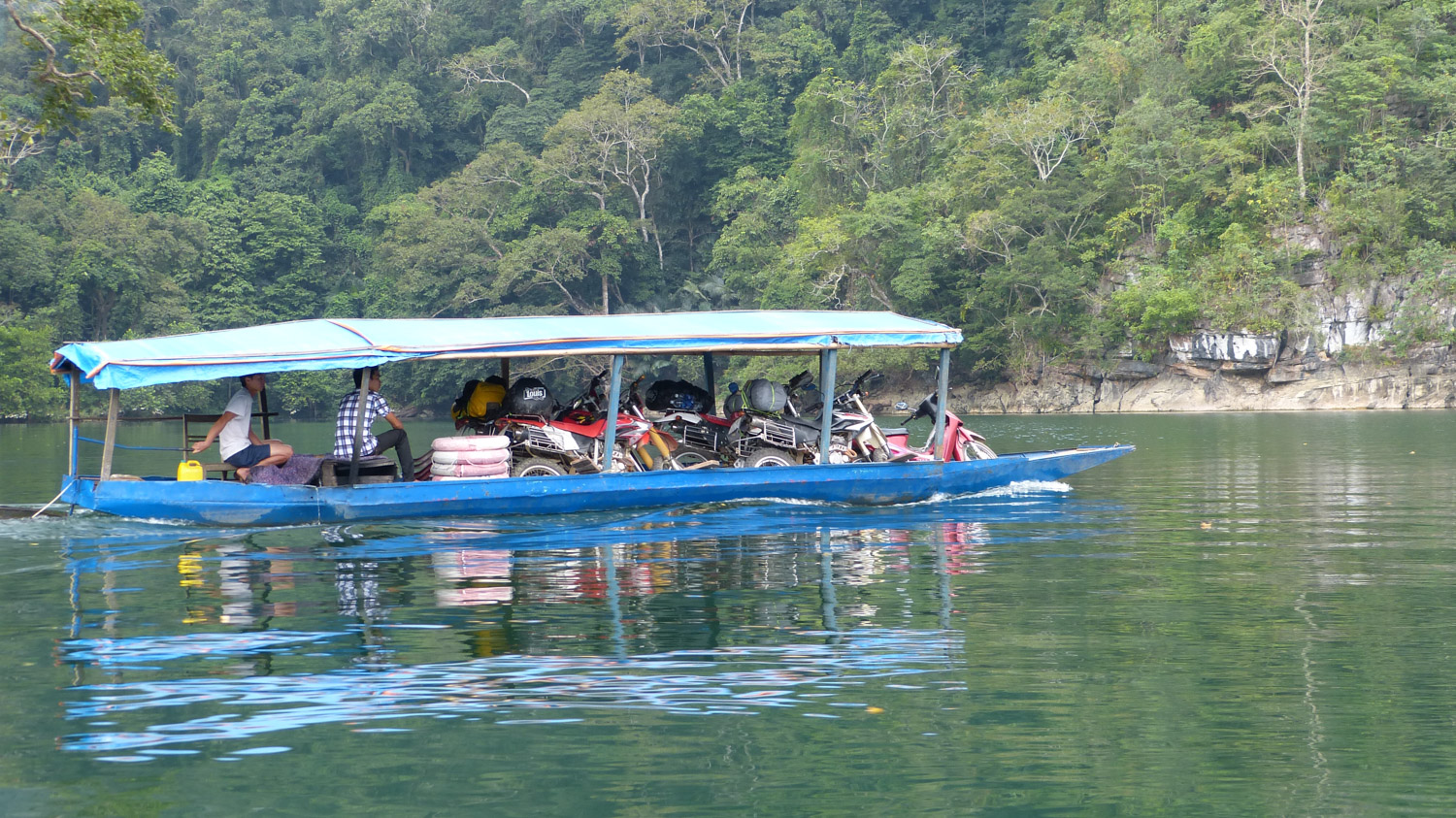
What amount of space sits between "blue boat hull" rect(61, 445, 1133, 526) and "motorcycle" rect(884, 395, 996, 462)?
0.43 metres

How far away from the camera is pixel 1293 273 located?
1748 inches

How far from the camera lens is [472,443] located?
43.3 feet

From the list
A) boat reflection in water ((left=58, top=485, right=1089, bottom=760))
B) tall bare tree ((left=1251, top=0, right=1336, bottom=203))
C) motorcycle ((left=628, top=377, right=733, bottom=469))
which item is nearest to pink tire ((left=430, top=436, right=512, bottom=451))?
boat reflection in water ((left=58, top=485, right=1089, bottom=760))

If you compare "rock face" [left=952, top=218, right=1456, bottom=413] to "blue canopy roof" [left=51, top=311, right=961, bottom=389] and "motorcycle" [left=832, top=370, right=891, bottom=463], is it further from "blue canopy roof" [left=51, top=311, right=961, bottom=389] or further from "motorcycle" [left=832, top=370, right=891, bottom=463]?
"blue canopy roof" [left=51, top=311, right=961, bottom=389]

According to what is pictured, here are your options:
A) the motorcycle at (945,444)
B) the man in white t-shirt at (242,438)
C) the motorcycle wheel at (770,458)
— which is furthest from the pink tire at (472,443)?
the motorcycle at (945,444)

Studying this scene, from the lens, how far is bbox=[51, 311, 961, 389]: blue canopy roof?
38.2 feet

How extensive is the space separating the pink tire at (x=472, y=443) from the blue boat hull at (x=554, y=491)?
0.46 metres

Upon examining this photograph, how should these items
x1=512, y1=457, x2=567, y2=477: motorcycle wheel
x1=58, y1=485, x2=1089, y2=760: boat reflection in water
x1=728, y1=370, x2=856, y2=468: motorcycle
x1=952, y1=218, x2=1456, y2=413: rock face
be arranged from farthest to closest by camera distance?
x1=952, y1=218, x2=1456, y2=413: rock face, x1=728, y1=370, x2=856, y2=468: motorcycle, x1=512, y1=457, x2=567, y2=477: motorcycle wheel, x1=58, y1=485, x2=1089, y2=760: boat reflection in water

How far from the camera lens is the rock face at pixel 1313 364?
4191 centimetres

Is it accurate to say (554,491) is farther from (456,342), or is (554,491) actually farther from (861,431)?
(861,431)

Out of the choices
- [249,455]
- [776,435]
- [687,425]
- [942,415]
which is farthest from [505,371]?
[942,415]

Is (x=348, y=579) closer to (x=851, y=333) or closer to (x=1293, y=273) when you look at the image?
(x=851, y=333)

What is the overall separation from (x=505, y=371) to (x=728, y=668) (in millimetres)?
8865

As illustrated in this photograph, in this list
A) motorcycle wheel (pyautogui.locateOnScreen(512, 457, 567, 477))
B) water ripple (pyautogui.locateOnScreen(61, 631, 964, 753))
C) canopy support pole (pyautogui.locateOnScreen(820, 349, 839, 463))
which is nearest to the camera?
water ripple (pyautogui.locateOnScreen(61, 631, 964, 753))
